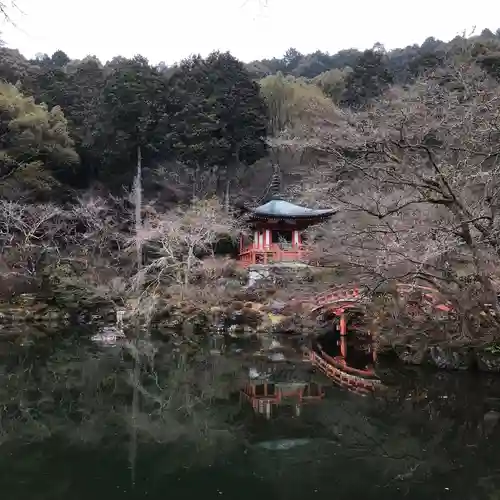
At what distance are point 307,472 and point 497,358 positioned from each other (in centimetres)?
571

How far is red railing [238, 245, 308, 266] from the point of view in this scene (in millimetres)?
19375

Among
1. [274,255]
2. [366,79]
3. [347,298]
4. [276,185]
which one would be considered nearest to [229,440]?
[347,298]

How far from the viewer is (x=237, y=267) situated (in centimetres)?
1912

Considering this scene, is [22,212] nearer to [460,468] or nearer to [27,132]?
[27,132]

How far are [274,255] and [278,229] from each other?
118 centimetres

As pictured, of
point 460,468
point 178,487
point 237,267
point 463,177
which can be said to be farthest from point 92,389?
point 237,267

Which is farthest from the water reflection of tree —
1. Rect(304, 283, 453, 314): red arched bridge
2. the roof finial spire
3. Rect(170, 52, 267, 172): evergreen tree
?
Rect(170, 52, 267, 172): evergreen tree

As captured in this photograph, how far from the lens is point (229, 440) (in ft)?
20.8

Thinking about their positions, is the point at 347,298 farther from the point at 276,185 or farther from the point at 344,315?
the point at 276,185

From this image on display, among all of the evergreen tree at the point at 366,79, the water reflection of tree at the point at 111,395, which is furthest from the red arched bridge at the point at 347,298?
the evergreen tree at the point at 366,79

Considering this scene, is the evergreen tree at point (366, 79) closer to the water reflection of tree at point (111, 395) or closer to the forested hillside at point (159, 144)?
the forested hillside at point (159, 144)

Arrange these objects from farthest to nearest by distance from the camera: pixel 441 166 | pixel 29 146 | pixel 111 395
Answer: pixel 29 146 < pixel 441 166 < pixel 111 395

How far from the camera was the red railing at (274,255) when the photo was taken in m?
19.4

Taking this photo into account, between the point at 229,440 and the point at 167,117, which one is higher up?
the point at 167,117
